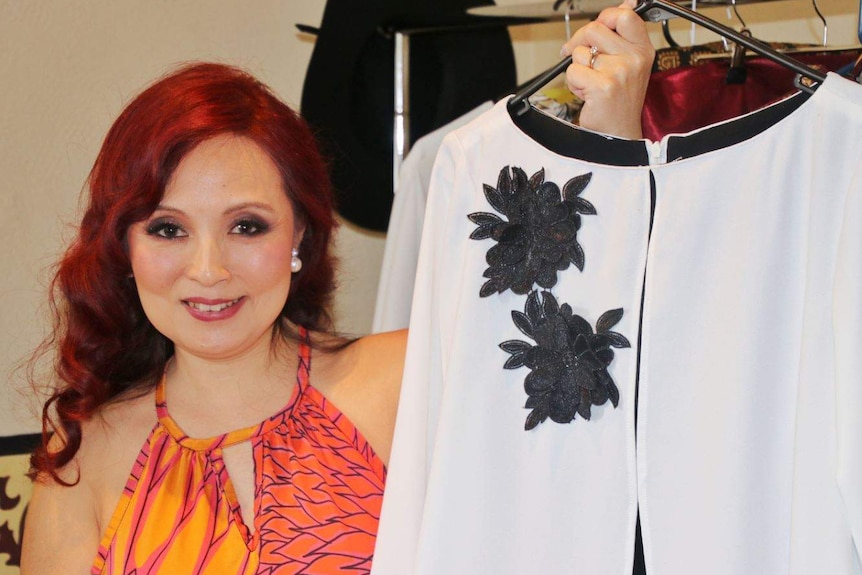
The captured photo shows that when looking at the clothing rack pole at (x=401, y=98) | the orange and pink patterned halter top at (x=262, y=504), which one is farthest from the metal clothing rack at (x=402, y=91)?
the orange and pink patterned halter top at (x=262, y=504)

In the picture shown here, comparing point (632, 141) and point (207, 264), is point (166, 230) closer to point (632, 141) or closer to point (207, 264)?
point (207, 264)

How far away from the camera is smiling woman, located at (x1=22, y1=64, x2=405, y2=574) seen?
5.06ft

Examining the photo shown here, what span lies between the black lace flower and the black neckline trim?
0.19 metres

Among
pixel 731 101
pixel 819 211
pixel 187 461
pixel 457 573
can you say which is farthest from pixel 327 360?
pixel 819 211

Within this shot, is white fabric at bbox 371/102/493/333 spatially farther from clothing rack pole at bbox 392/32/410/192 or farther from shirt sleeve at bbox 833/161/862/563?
shirt sleeve at bbox 833/161/862/563

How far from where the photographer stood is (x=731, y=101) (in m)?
1.64

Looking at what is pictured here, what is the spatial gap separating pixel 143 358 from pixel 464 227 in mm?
743

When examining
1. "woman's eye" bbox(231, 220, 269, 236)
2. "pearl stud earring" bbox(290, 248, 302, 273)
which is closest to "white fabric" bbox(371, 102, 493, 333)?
"pearl stud earring" bbox(290, 248, 302, 273)

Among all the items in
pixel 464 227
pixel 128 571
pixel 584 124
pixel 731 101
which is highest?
pixel 731 101

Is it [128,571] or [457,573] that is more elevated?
[457,573]

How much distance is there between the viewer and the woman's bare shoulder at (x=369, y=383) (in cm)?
167

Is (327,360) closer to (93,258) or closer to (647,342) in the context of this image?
(93,258)

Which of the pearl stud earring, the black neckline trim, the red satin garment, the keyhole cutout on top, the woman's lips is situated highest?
the red satin garment

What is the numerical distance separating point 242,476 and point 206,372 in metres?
0.20
